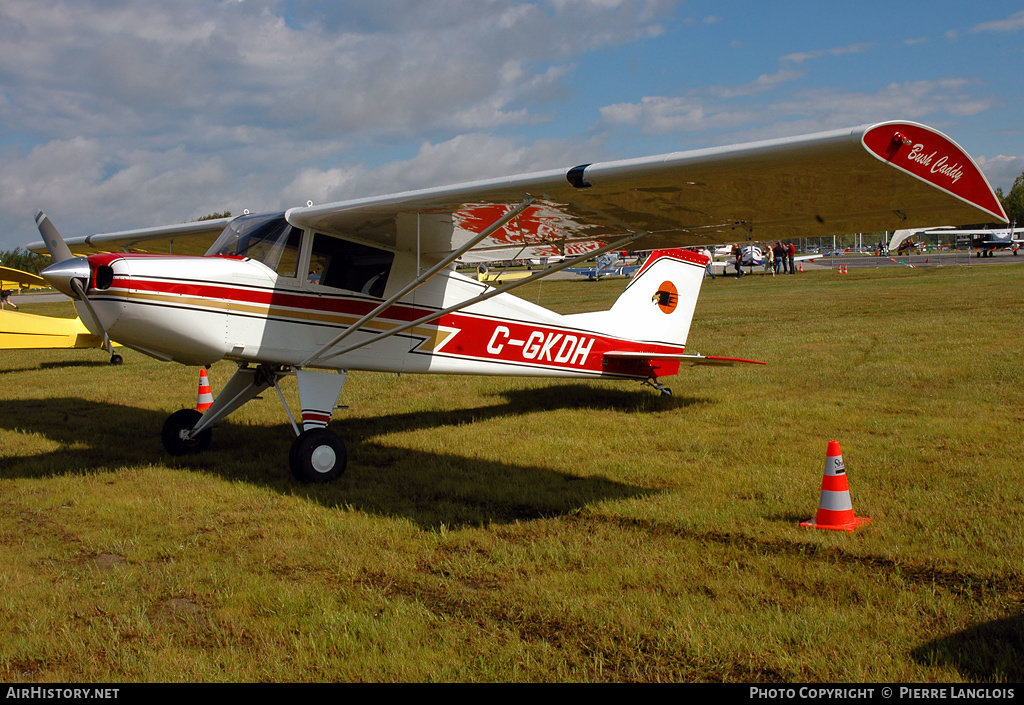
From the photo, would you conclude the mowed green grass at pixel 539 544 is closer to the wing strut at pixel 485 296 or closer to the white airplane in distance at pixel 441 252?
the white airplane in distance at pixel 441 252

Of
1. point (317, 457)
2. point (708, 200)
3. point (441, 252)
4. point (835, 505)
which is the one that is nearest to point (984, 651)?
point (835, 505)

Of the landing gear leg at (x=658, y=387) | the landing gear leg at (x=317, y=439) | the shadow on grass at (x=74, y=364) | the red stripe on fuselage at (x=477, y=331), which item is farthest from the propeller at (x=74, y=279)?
the shadow on grass at (x=74, y=364)

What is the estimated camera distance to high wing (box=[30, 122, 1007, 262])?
4.09 m

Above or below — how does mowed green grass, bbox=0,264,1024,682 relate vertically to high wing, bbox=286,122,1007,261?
below

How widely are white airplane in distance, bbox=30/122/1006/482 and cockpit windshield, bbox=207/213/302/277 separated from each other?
13mm

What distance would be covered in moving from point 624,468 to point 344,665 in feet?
11.9

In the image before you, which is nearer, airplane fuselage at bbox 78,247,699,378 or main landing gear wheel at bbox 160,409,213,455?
airplane fuselage at bbox 78,247,699,378

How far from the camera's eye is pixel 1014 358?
10.6 meters

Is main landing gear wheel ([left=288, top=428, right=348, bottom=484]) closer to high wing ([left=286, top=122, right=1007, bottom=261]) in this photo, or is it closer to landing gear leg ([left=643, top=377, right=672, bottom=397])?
high wing ([left=286, top=122, right=1007, bottom=261])

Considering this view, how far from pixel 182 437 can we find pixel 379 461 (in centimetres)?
210

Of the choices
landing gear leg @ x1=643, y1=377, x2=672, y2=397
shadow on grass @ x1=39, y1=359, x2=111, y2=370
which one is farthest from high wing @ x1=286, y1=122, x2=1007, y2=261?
shadow on grass @ x1=39, y1=359, x2=111, y2=370

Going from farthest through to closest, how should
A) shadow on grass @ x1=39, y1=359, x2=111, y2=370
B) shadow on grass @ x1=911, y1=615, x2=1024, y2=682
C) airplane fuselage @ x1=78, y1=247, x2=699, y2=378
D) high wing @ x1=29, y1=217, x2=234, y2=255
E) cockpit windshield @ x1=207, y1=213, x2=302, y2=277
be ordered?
shadow on grass @ x1=39, y1=359, x2=111, y2=370 < high wing @ x1=29, y1=217, x2=234, y2=255 < cockpit windshield @ x1=207, y1=213, x2=302, y2=277 < airplane fuselage @ x1=78, y1=247, x2=699, y2=378 < shadow on grass @ x1=911, y1=615, x2=1024, y2=682

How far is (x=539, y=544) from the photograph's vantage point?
15.2 ft

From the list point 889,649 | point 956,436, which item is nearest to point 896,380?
point 956,436
